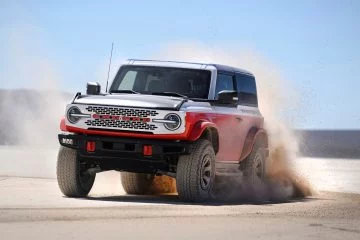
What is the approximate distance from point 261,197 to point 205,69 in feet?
7.99

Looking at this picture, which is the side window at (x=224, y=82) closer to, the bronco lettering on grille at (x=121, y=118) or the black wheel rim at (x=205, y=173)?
the black wheel rim at (x=205, y=173)

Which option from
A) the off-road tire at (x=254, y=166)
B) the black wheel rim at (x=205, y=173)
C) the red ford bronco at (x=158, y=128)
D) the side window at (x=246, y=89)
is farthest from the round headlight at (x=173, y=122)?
→ the off-road tire at (x=254, y=166)

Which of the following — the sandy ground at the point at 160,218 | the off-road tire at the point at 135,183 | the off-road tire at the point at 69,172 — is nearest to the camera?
the sandy ground at the point at 160,218

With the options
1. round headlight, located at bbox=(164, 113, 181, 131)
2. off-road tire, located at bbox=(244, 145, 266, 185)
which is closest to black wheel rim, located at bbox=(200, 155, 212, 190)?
round headlight, located at bbox=(164, 113, 181, 131)

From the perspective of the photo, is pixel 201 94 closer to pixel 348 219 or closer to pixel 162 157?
pixel 162 157

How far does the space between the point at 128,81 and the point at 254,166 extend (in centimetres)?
261

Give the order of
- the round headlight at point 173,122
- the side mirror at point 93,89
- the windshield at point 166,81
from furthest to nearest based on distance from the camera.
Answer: the windshield at point 166,81, the side mirror at point 93,89, the round headlight at point 173,122

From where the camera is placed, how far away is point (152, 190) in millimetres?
17031

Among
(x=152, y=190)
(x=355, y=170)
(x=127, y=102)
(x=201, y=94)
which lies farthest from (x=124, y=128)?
(x=355, y=170)

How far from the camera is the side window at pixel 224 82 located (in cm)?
1546

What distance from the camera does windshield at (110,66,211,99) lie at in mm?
15102

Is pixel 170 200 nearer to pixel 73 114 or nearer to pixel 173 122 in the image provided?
pixel 173 122

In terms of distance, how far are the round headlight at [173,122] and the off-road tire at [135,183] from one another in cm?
309

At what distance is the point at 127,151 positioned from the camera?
45.9 ft
